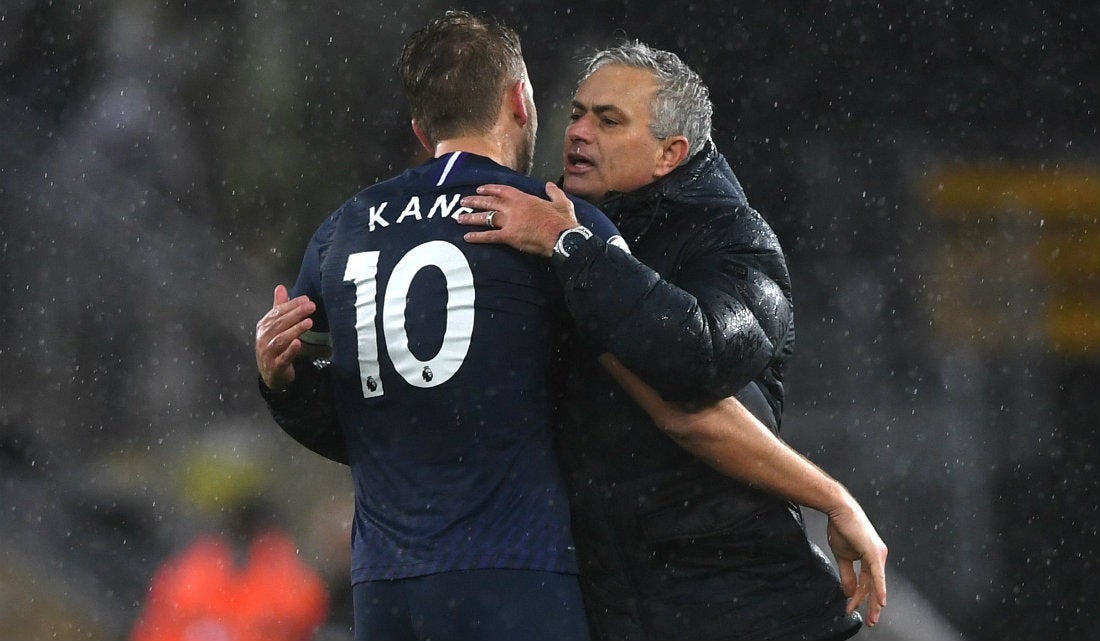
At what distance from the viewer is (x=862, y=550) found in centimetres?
212

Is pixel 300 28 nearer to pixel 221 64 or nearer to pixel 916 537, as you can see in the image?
pixel 221 64

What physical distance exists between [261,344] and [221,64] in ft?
13.7

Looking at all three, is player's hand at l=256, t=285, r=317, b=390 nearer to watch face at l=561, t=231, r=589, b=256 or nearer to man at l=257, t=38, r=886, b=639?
man at l=257, t=38, r=886, b=639

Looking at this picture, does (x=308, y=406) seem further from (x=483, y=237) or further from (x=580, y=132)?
(x=580, y=132)

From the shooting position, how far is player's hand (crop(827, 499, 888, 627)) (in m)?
2.11

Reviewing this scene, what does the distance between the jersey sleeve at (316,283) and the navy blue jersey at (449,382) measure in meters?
0.12

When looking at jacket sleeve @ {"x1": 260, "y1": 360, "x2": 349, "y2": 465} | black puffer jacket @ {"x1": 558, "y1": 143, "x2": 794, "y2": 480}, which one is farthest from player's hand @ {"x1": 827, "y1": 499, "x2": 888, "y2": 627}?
jacket sleeve @ {"x1": 260, "y1": 360, "x2": 349, "y2": 465}

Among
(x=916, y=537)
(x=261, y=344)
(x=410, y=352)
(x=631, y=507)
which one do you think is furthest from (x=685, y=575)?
(x=916, y=537)

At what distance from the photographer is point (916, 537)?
209 inches

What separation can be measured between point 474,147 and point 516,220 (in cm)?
19

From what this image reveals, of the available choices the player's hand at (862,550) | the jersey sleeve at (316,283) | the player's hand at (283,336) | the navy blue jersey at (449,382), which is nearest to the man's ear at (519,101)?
the navy blue jersey at (449,382)

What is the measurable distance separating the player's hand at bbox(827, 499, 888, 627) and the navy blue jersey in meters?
0.46

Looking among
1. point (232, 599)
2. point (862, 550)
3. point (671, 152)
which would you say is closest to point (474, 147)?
point (671, 152)

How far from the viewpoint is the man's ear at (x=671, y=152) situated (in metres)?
2.42
